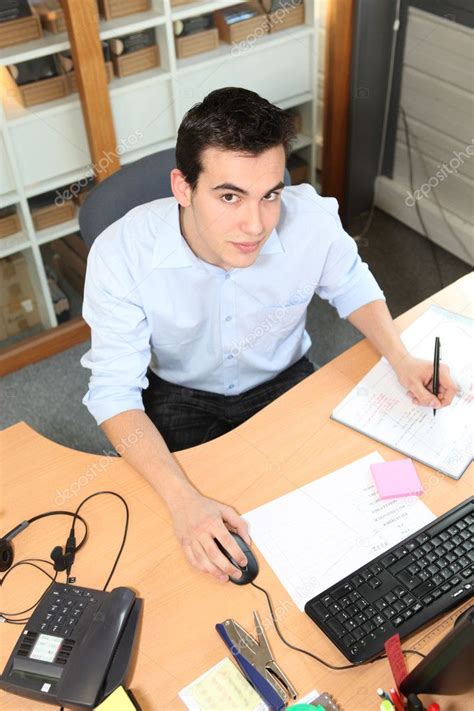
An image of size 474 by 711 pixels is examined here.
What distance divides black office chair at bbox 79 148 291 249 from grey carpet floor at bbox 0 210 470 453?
3.32ft

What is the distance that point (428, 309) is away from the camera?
167 cm

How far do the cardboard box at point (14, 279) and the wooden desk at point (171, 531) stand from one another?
1.27 m

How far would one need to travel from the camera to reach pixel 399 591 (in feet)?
3.78

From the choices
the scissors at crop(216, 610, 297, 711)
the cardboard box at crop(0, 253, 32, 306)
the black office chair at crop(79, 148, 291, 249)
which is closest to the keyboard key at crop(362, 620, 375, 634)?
the scissors at crop(216, 610, 297, 711)

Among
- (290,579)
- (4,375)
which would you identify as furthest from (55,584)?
(4,375)

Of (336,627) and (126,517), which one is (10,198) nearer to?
(126,517)

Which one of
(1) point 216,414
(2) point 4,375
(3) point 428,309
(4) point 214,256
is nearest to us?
(4) point 214,256

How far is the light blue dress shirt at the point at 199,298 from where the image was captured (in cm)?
148

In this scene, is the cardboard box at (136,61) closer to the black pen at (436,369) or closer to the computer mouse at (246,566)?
A: the black pen at (436,369)

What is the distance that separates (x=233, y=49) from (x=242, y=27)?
8 centimetres

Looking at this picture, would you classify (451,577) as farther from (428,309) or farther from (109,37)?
(109,37)

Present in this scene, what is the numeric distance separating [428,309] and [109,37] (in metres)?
1.32

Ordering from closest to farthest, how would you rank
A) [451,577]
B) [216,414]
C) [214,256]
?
[451,577], [214,256], [216,414]

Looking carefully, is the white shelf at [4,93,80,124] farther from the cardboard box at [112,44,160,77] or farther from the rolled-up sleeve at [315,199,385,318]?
the rolled-up sleeve at [315,199,385,318]
